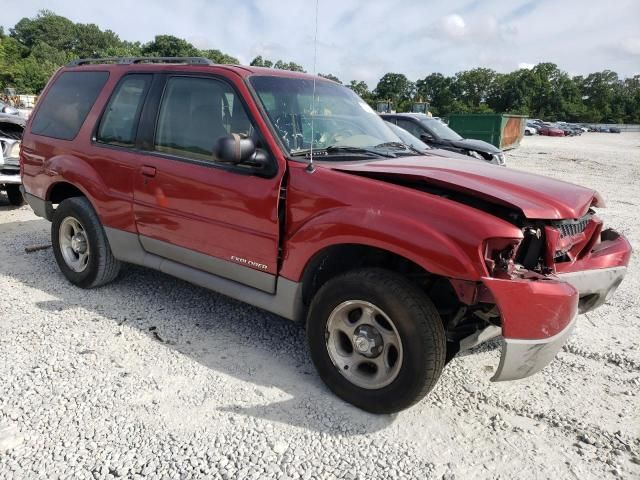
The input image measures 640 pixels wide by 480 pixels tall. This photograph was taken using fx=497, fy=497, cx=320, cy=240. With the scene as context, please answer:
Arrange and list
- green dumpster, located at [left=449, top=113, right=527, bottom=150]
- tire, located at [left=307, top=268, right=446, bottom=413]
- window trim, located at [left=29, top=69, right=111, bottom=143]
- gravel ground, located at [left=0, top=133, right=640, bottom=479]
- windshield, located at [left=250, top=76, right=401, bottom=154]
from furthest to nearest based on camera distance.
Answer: green dumpster, located at [left=449, top=113, right=527, bottom=150] < window trim, located at [left=29, top=69, right=111, bottom=143] < windshield, located at [left=250, top=76, right=401, bottom=154] < tire, located at [left=307, top=268, right=446, bottom=413] < gravel ground, located at [left=0, top=133, right=640, bottom=479]

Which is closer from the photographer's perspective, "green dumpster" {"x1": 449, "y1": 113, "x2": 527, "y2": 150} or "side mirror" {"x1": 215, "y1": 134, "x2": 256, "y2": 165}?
"side mirror" {"x1": 215, "y1": 134, "x2": 256, "y2": 165}

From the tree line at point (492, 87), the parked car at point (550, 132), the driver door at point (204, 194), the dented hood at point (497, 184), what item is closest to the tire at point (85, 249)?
the driver door at point (204, 194)

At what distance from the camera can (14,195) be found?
7.75 m

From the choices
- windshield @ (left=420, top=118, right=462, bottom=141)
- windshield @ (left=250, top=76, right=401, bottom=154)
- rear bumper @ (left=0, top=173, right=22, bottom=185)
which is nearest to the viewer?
windshield @ (left=250, top=76, right=401, bottom=154)

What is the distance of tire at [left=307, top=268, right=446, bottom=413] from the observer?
2.57 m

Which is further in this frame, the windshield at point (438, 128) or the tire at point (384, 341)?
the windshield at point (438, 128)

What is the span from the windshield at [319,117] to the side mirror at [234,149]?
0.92 ft

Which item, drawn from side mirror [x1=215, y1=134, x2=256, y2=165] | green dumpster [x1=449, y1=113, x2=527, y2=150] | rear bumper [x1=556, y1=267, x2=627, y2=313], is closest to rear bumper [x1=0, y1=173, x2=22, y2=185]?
side mirror [x1=215, y1=134, x2=256, y2=165]

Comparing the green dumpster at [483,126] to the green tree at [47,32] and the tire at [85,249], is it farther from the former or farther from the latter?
the green tree at [47,32]

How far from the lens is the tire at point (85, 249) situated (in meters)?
4.26

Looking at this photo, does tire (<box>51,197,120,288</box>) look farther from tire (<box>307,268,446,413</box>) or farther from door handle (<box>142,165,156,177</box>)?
tire (<box>307,268,446,413</box>)

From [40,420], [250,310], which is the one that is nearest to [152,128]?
[250,310]

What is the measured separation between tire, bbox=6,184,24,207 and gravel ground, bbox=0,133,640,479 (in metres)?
4.17

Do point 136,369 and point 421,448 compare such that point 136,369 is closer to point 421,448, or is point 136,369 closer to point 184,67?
point 421,448
